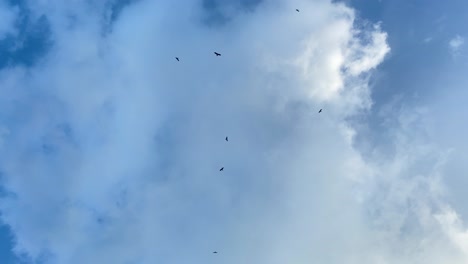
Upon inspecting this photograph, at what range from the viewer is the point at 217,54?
127250 mm

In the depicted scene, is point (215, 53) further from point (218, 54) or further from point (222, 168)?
point (222, 168)

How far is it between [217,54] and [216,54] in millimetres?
482

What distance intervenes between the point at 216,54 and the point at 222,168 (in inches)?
2125

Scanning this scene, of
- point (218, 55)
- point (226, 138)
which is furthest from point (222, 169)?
point (218, 55)

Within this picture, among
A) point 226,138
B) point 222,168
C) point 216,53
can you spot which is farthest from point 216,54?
point 222,168

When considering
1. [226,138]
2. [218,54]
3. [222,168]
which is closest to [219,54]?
[218,54]

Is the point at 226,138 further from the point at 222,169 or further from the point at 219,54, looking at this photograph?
the point at 219,54

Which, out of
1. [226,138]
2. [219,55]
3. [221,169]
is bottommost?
[221,169]

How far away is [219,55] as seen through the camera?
127m

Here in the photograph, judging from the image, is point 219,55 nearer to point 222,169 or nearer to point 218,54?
point 218,54

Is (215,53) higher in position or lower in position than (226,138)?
higher

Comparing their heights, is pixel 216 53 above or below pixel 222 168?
above

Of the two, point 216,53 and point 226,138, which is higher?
point 216,53

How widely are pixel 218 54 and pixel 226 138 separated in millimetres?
39934
